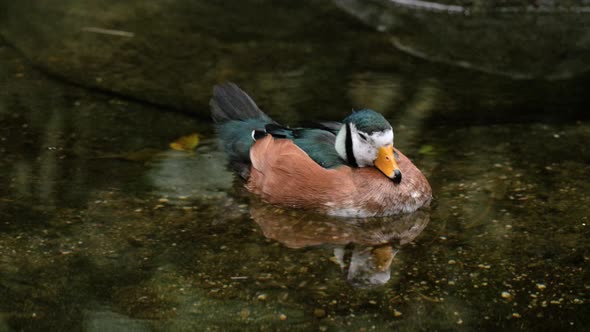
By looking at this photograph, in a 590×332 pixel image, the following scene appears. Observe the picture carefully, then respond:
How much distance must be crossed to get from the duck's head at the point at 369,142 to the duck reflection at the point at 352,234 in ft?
0.94

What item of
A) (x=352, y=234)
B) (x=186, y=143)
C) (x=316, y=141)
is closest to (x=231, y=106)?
(x=186, y=143)

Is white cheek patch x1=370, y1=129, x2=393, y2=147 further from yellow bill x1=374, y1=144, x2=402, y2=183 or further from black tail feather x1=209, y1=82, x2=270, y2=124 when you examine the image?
black tail feather x1=209, y1=82, x2=270, y2=124

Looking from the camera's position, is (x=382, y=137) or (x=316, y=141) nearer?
(x=382, y=137)

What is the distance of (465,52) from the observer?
8.95 metres

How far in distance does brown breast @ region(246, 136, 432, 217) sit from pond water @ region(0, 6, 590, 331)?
93mm

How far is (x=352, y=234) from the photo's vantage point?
18.7 ft

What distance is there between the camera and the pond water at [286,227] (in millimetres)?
4785

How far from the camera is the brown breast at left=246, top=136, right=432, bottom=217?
586 centimetres

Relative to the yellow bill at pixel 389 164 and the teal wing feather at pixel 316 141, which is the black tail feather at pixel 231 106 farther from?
the yellow bill at pixel 389 164

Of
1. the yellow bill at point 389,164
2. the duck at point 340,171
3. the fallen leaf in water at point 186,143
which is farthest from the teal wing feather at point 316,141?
the fallen leaf in water at point 186,143

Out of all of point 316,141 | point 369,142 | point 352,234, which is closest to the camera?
point 352,234

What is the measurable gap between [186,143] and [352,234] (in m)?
1.78

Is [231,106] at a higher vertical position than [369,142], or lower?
lower

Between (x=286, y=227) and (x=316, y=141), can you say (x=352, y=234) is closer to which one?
(x=286, y=227)
